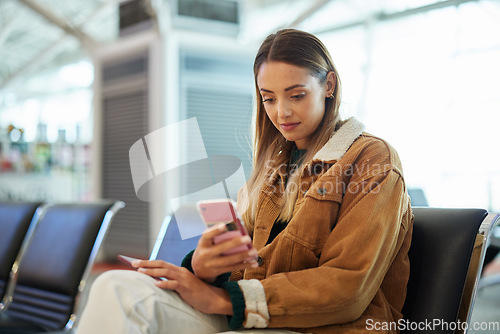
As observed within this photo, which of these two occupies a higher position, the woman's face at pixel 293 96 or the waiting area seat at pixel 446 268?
the woman's face at pixel 293 96

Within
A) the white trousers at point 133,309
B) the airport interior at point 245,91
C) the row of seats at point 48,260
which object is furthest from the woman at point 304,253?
the airport interior at point 245,91

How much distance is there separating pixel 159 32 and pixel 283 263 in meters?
4.21

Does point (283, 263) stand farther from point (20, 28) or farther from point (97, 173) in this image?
point (20, 28)

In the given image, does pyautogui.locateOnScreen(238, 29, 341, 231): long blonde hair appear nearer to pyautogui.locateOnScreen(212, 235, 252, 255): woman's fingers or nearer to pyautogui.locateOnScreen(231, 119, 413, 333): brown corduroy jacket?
pyautogui.locateOnScreen(231, 119, 413, 333): brown corduroy jacket

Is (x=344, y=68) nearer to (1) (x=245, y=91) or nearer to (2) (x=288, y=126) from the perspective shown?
(1) (x=245, y=91)

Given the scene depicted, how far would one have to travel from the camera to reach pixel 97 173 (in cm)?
545

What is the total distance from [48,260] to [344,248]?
4.22 feet

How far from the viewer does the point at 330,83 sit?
1.33m

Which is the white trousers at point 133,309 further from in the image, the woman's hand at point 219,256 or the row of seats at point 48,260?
the row of seats at point 48,260

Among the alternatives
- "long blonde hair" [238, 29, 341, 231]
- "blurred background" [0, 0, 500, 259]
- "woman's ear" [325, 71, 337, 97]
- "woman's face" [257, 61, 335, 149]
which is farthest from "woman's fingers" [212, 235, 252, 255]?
"blurred background" [0, 0, 500, 259]

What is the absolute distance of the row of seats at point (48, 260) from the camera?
68.9 inches

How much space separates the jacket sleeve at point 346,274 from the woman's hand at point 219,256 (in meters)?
0.06

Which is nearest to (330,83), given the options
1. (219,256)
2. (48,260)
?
(219,256)

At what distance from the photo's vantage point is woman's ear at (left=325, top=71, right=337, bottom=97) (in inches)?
51.9
